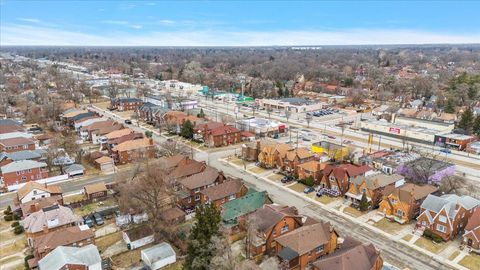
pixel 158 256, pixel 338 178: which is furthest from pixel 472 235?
pixel 158 256

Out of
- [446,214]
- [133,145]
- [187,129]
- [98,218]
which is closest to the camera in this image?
[446,214]

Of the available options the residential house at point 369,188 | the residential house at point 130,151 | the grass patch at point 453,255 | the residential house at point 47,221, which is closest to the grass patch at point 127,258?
the residential house at point 47,221

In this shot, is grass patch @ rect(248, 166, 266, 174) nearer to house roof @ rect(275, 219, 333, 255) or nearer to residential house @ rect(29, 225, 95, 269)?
house roof @ rect(275, 219, 333, 255)

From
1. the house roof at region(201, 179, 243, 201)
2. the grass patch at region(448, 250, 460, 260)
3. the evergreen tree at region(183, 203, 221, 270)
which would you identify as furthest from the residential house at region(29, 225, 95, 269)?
the grass patch at region(448, 250, 460, 260)

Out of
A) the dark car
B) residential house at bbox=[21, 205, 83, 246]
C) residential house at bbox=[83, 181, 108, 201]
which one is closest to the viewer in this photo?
residential house at bbox=[21, 205, 83, 246]

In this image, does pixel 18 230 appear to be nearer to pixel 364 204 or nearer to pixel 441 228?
pixel 364 204

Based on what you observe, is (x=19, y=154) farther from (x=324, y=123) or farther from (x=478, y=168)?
(x=478, y=168)
